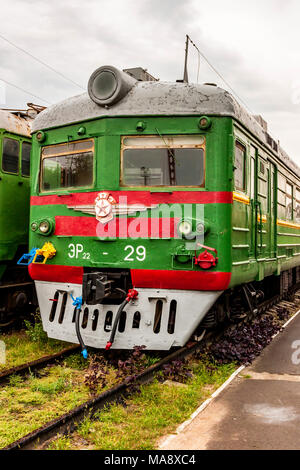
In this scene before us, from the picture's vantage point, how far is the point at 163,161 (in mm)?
5922

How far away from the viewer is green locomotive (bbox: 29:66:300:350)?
5.75 meters

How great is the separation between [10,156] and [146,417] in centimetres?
531

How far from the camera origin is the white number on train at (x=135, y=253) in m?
5.89

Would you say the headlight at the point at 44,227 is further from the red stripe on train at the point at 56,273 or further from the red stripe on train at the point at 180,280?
the red stripe on train at the point at 180,280

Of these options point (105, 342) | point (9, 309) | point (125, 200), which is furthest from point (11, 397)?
point (9, 309)

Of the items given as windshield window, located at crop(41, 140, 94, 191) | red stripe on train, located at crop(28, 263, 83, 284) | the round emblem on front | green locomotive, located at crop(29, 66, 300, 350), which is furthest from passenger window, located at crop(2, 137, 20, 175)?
the round emblem on front

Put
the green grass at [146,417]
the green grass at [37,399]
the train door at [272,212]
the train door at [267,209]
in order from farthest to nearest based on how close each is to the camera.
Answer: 1. the train door at [272,212]
2. the train door at [267,209]
3. the green grass at [37,399]
4. the green grass at [146,417]

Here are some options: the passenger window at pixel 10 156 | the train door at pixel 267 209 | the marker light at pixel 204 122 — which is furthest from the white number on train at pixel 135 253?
the passenger window at pixel 10 156

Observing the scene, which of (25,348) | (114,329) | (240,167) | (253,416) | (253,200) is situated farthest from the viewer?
(253,200)

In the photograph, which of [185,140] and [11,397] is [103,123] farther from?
[11,397]

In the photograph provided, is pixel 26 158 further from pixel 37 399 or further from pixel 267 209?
pixel 37 399

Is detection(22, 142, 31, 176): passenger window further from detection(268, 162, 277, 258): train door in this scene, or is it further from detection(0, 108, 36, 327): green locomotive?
detection(268, 162, 277, 258): train door

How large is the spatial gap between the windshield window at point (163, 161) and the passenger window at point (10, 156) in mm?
2785

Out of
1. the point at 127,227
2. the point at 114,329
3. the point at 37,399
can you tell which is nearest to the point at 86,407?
the point at 37,399
